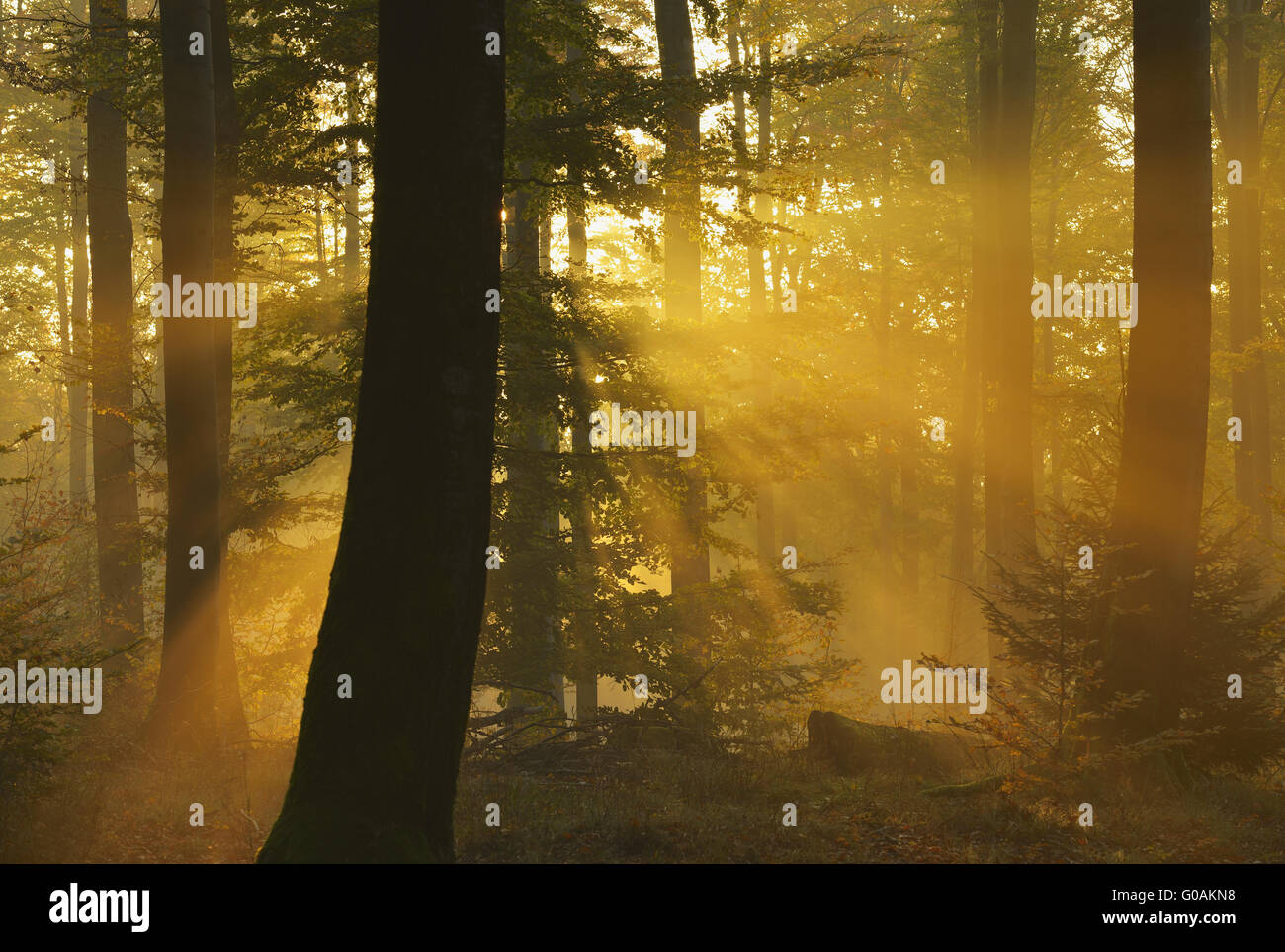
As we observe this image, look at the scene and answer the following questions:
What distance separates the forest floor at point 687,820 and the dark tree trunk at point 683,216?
5199 millimetres

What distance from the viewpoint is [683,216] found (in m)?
12.0

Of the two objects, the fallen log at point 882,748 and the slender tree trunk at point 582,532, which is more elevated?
the slender tree trunk at point 582,532

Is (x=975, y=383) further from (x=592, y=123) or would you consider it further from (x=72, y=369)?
(x=72, y=369)

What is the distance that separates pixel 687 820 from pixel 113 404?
1060cm

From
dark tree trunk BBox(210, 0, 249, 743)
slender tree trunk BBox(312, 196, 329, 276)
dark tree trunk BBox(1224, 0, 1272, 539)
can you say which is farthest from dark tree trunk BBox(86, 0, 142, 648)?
dark tree trunk BBox(1224, 0, 1272, 539)

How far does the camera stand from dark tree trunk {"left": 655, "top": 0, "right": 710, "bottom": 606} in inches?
448

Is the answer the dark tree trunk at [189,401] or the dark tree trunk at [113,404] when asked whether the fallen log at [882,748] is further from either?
the dark tree trunk at [113,404]

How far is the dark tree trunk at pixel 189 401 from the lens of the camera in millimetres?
10336

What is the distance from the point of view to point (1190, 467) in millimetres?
9109

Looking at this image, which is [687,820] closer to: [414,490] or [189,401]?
[414,490]

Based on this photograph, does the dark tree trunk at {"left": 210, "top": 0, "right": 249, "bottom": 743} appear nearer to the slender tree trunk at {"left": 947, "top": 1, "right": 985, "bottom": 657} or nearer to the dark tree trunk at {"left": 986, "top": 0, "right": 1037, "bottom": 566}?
the slender tree trunk at {"left": 947, "top": 1, "right": 985, "bottom": 657}

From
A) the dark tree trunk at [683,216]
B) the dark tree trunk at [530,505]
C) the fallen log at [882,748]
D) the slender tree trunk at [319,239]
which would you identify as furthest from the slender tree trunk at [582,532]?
the slender tree trunk at [319,239]

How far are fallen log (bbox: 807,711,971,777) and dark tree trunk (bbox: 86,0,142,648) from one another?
950 cm

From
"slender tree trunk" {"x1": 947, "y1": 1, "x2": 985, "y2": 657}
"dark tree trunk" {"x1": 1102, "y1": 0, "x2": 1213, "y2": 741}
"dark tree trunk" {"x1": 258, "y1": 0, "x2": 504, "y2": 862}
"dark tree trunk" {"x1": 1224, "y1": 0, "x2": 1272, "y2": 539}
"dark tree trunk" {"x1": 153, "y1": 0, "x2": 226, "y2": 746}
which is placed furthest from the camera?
"dark tree trunk" {"x1": 1224, "y1": 0, "x2": 1272, "y2": 539}
